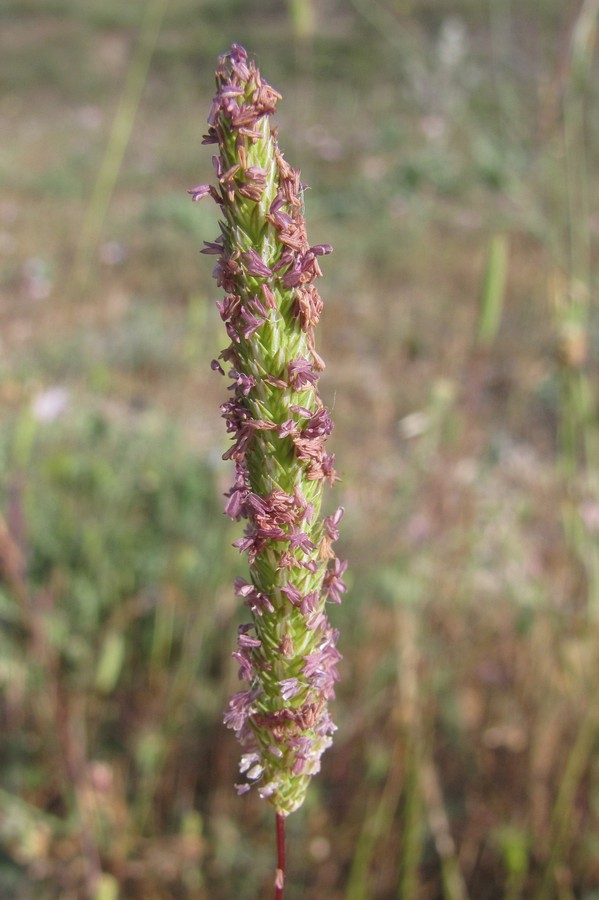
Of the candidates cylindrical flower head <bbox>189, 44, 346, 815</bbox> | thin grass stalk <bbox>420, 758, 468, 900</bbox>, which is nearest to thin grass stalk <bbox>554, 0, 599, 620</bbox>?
thin grass stalk <bbox>420, 758, 468, 900</bbox>

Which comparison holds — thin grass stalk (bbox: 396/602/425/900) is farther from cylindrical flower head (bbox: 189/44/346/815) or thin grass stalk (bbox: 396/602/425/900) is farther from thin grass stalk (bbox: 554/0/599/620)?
cylindrical flower head (bbox: 189/44/346/815)

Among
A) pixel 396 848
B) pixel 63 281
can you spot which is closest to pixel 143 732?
pixel 396 848

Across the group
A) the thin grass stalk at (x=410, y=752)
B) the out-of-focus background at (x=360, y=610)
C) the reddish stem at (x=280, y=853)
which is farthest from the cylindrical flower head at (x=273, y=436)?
the thin grass stalk at (x=410, y=752)

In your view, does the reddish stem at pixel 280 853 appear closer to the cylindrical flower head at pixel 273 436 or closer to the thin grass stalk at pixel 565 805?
the cylindrical flower head at pixel 273 436

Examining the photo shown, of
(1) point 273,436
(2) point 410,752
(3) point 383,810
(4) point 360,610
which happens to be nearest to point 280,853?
(1) point 273,436

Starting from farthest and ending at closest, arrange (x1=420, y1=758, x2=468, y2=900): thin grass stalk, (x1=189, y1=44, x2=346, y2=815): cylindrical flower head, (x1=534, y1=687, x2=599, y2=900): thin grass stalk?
(x1=420, y1=758, x2=468, y2=900): thin grass stalk
(x1=534, y1=687, x2=599, y2=900): thin grass stalk
(x1=189, y1=44, x2=346, y2=815): cylindrical flower head

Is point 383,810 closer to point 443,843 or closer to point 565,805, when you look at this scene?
point 443,843

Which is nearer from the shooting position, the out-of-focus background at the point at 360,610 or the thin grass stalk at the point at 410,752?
the thin grass stalk at the point at 410,752

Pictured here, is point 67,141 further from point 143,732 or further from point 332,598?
point 332,598
